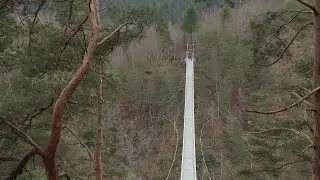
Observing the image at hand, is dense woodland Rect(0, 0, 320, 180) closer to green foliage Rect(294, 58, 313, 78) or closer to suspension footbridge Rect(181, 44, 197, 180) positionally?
green foliage Rect(294, 58, 313, 78)

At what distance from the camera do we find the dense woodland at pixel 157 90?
4.16 m

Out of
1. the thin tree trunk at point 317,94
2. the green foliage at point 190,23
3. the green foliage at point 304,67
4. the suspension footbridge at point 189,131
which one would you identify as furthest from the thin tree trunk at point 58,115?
the green foliage at point 190,23

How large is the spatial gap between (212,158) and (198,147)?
1.37m

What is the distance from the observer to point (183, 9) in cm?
5091

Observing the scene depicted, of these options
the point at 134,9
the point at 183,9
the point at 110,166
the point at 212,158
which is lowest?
the point at 110,166

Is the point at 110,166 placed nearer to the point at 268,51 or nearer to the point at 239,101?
the point at 268,51

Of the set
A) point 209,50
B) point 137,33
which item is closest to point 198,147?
point 209,50

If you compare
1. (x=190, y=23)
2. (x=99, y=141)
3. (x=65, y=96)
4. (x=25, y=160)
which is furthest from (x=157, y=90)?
(x=25, y=160)

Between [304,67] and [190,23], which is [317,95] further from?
[190,23]

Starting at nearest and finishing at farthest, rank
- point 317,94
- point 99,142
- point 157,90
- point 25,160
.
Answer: point 25,160
point 317,94
point 99,142
point 157,90

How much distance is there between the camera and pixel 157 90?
2973 cm

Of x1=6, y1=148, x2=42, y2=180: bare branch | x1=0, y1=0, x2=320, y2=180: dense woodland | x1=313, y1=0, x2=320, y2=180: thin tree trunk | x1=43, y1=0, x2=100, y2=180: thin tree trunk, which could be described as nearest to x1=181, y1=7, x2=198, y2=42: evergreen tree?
x1=0, y1=0, x2=320, y2=180: dense woodland

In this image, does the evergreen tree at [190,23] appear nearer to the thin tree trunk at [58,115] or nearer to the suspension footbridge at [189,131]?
the suspension footbridge at [189,131]

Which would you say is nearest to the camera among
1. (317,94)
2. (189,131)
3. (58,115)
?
(58,115)
